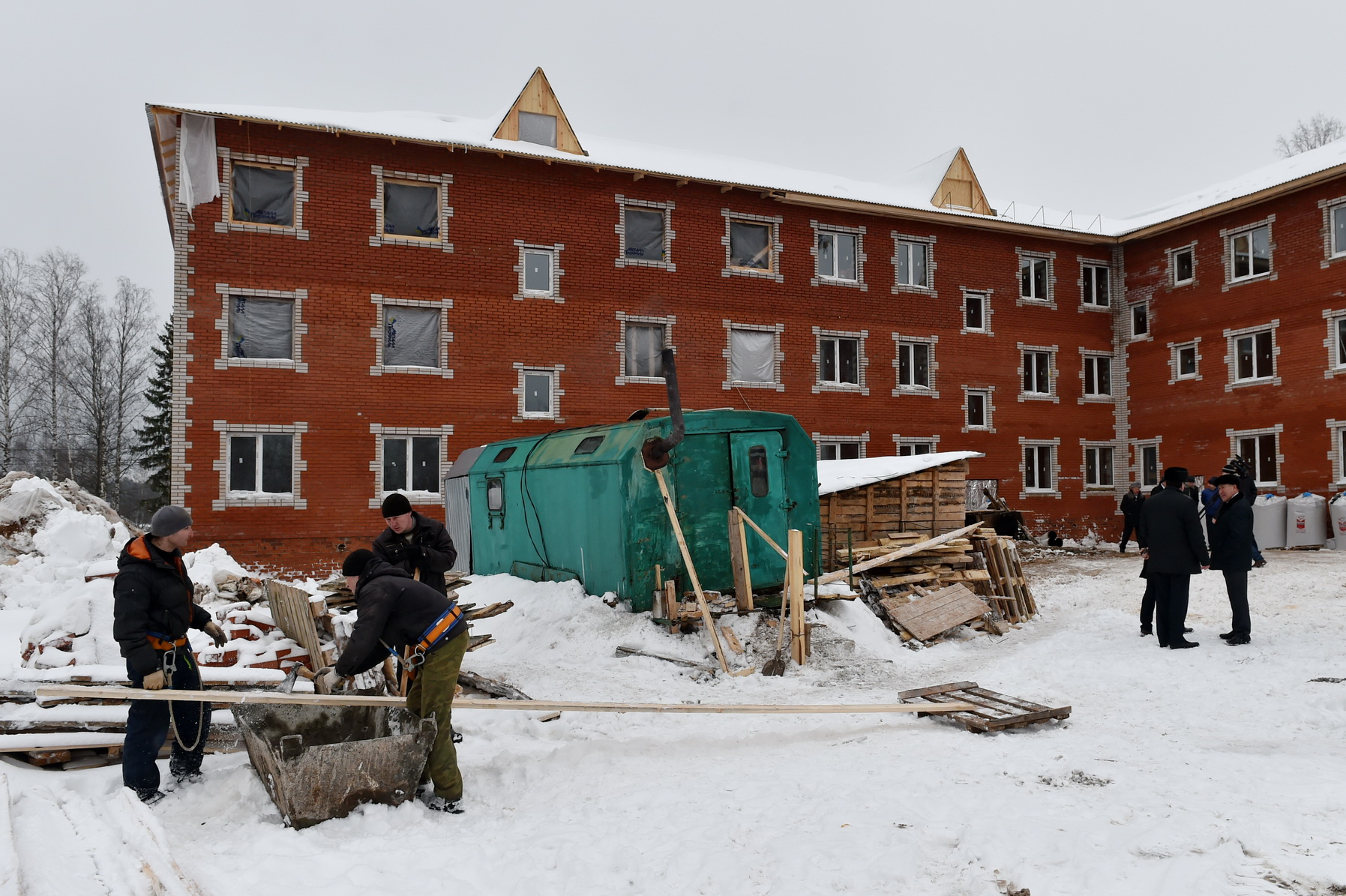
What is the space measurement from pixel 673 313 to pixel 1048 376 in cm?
1222

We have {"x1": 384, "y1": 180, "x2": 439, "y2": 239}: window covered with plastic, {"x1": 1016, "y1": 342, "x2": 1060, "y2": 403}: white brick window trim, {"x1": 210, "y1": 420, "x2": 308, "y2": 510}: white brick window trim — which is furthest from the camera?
{"x1": 1016, "y1": 342, "x2": 1060, "y2": 403}: white brick window trim

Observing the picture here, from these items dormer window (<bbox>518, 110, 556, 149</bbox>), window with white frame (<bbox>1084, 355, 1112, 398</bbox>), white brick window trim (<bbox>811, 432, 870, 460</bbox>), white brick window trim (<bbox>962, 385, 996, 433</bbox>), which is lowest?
white brick window trim (<bbox>811, 432, 870, 460</bbox>)

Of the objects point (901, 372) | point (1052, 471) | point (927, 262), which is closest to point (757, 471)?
point (901, 372)

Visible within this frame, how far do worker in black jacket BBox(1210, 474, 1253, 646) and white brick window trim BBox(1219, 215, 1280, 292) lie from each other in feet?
58.1

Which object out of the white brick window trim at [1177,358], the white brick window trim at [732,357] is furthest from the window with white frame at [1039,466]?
the white brick window trim at [732,357]

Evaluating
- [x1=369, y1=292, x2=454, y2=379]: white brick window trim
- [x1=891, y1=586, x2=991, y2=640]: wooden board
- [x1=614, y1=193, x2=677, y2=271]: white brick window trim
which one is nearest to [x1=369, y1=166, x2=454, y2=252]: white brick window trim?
[x1=369, y1=292, x2=454, y2=379]: white brick window trim

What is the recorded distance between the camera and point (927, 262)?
25078 mm

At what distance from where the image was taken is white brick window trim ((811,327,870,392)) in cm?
2338

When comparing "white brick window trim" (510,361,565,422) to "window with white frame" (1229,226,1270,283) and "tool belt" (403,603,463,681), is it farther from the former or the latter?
"window with white frame" (1229,226,1270,283)

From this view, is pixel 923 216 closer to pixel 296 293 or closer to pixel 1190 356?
pixel 1190 356

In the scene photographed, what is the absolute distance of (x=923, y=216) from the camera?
79.8ft

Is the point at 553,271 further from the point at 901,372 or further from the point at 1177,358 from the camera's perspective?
the point at 1177,358

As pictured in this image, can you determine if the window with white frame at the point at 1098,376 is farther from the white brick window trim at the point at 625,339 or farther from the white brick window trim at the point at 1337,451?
the white brick window trim at the point at 625,339

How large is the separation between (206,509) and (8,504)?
413 cm
